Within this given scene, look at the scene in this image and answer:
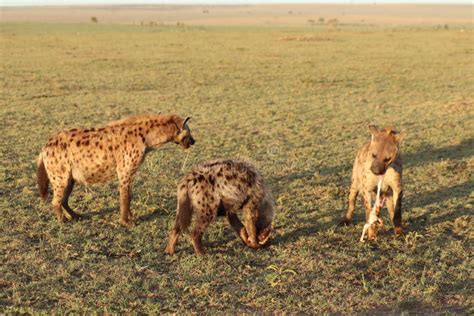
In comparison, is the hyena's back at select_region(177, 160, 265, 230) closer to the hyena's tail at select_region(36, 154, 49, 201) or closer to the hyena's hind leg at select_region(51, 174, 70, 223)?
the hyena's hind leg at select_region(51, 174, 70, 223)

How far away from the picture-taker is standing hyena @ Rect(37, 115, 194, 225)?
6668mm

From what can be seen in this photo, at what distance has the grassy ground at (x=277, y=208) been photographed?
17.2 ft

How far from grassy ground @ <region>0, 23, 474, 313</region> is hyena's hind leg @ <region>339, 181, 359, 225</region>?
0.39ft

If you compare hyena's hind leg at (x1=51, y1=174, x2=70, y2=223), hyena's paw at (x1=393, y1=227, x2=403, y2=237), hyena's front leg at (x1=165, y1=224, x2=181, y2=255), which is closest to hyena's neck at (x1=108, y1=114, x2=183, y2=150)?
hyena's hind leg at (x1=51, y1=174, x2=70, y2=223)

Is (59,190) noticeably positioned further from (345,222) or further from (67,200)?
(345,222)

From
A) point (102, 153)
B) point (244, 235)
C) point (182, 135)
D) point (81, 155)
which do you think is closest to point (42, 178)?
point (81, 155)

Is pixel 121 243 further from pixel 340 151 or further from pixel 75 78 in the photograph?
pixel 75 78

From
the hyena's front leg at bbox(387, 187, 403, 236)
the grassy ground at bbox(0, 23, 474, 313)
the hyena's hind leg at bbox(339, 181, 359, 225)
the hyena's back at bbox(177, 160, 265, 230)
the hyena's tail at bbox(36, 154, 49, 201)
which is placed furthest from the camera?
the hyena's tail at bbox(36, 154, 49, 201)

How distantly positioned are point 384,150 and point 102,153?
3083 millimetres

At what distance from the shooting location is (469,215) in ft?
23.8

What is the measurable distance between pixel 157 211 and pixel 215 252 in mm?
1527

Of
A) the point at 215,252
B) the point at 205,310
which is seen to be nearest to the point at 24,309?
the point at 205,310

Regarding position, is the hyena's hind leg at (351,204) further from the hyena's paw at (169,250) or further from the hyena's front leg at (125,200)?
the hyena's front leg at (125,200)

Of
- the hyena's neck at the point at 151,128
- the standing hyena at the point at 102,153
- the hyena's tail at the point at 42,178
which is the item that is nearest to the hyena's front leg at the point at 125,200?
the standing hyena at the point at 102,153
